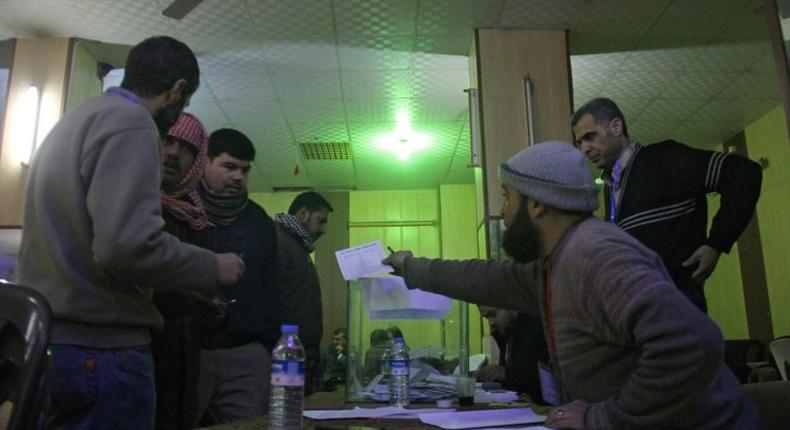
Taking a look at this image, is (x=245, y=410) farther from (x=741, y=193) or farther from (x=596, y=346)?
(x=741, y=193)

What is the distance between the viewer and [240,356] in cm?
177

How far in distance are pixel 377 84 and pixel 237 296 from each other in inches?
103

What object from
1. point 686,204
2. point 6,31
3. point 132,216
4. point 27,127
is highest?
point 6,31

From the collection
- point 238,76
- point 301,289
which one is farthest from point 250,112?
point 301,289

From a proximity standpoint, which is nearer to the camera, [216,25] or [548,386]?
[548,386]

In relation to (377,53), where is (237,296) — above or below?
below

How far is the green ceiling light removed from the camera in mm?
4910

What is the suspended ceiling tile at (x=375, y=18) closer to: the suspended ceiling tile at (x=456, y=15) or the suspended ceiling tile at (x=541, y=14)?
the suspended ceiling tile at (x=456, y=15)

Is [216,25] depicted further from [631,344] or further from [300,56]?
[631,344]

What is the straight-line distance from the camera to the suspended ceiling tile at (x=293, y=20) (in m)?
3.15

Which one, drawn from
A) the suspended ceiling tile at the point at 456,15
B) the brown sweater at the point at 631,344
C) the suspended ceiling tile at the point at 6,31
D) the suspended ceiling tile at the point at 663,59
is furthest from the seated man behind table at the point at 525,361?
the suspended ceiling tile at the point at 6,31

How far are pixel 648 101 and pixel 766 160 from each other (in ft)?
4.14

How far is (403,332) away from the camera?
1656 millimetres

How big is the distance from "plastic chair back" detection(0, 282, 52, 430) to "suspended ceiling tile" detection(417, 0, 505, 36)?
110 inches
